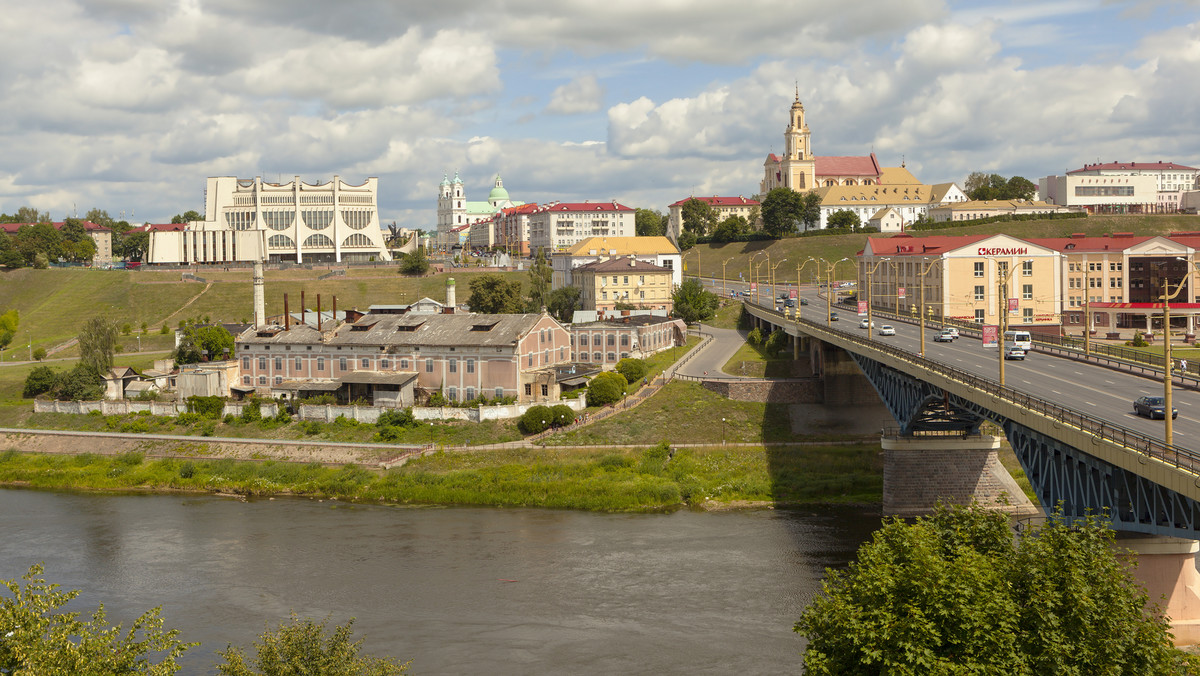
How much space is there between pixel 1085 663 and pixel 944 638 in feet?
8.57

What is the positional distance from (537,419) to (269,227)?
303ft

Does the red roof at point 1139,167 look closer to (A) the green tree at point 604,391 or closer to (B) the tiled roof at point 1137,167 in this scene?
(B) the tiled roof at point 1137,167

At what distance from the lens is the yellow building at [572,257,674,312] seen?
329ft

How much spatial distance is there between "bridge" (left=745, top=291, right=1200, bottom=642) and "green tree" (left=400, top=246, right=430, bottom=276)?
2939 inches

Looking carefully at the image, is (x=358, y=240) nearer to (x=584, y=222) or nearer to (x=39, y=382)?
(x=584, y=222)

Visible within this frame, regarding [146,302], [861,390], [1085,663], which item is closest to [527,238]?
[146,302]

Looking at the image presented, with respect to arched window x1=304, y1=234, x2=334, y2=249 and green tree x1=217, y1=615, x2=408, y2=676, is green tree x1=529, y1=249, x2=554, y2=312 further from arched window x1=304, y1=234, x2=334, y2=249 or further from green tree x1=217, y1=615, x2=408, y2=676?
green tree x1=217, y1=615, x2=408, y2=676

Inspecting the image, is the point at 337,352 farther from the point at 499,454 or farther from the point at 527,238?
the point at 527,238

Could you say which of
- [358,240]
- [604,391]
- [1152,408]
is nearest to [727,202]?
[358,240]

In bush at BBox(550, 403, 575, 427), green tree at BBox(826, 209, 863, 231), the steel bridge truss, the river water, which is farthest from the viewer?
green tree at BBox(826, 209, 863, 231)

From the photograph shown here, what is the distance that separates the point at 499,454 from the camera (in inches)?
2244

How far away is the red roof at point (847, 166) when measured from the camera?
179m

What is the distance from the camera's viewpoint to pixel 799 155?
174 m

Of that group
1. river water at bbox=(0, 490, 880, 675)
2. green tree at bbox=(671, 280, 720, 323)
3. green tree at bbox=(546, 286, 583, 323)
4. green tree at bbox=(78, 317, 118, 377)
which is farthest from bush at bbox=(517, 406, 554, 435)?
green tree at bbox=(546, 286, 583, 323)
